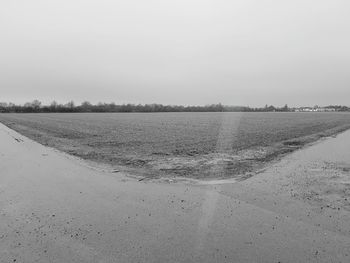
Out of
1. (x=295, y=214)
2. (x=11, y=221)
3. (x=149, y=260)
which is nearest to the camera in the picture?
(x=149, y=260)

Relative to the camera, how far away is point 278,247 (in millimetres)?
4496

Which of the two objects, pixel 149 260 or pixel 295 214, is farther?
pixel 295 214

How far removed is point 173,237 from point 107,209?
202 cm

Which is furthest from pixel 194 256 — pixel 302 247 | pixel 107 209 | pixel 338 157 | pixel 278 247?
Result: pixel 338 157

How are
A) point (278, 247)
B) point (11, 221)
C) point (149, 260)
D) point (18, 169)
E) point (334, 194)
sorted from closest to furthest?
point (149, 260), point (278, 247), point (11, 221), point (334, 194), point (18, 169)

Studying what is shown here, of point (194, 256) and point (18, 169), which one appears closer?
point (194, 256)

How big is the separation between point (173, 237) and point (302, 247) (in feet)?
6.80

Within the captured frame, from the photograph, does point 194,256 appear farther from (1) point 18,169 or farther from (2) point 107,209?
(1) point 18,169

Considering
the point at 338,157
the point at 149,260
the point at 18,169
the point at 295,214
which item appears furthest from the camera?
the point at 338,157

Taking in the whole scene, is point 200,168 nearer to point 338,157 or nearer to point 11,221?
point 11,221

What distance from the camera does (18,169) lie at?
419 inches

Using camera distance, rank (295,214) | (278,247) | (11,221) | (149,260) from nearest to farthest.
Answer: (149,260)
(278,247)
(11,221)
(295,214)

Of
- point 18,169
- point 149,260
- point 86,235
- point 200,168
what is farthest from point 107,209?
point 18,169

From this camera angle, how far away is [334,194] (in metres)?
7.57
